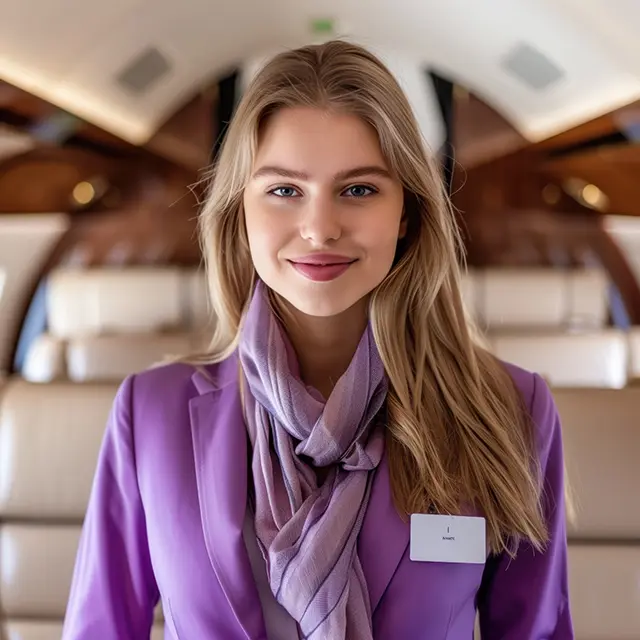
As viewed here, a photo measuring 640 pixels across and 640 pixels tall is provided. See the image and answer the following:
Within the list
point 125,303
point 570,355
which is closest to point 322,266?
point 570,355

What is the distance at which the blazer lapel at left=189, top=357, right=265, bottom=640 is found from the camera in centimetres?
120

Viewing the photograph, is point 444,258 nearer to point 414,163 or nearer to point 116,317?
point 414,163

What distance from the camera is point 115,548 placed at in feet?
4.43

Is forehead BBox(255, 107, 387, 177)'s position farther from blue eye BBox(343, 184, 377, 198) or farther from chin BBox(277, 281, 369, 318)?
chin BBox(277, 281, 369, 318)

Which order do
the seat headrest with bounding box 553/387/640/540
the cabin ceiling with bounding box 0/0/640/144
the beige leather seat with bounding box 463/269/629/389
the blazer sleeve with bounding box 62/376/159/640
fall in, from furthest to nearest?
the beige leather seat with bounding box 463/269/629/389 → the cabin ceiling with bounding box 0/0/640/144 → the seat headrest with bounding box 553/387/640/540 → the blazer sleeve with bounding box 62/376/159/640

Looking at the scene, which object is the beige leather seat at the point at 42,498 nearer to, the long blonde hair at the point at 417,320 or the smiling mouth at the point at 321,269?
the long blonde hair at the point at 417,320

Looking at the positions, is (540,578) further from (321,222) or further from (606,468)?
(321,222)

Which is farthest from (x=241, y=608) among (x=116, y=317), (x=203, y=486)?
(x=116, y=317)

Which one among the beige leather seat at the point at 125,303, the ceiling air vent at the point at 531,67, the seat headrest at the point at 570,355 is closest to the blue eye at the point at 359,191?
the seat headrest at the point at 570,355

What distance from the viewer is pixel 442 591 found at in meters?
1.25

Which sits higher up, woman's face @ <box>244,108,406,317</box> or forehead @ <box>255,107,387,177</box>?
forehead @ <box>255,107,387,177</box>

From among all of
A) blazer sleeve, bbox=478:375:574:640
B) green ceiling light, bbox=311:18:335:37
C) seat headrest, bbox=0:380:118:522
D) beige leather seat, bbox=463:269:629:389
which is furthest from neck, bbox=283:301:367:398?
green ceiling light, bbox=311:18:335:37

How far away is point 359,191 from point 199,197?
0.69 m

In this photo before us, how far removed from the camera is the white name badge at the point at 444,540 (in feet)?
4.03
